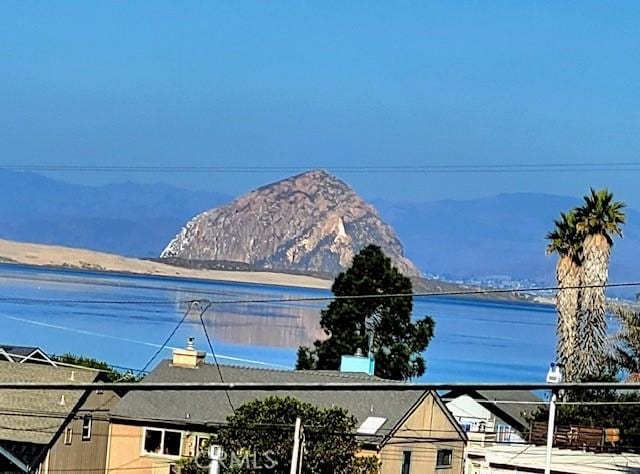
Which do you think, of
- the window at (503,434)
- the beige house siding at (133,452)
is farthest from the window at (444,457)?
the beige house siding at (133,452)

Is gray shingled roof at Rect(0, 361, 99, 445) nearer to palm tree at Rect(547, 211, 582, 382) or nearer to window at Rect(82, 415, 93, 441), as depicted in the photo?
window at Rect(82, 415, 93, 441)

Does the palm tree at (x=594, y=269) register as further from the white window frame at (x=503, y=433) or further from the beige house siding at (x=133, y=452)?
the beige house siding at (x=133, y=452)

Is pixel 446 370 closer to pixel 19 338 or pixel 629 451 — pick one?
pixel 19 338

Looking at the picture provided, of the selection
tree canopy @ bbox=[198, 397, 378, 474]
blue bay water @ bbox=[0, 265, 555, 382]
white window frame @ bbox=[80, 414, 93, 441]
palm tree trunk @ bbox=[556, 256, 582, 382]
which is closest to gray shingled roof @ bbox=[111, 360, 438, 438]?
white window frame @ bbox=[80, 414, 93, 441]

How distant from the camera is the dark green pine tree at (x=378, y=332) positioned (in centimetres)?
5306

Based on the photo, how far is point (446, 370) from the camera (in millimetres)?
77500

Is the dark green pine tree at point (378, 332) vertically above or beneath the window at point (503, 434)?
above

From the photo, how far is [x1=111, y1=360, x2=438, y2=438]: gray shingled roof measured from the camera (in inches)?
1293

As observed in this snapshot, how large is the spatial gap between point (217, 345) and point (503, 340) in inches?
2073

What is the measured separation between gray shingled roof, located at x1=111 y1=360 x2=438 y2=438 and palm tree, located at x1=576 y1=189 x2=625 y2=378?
7.54 metres

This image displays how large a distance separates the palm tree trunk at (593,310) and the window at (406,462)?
9.77 m

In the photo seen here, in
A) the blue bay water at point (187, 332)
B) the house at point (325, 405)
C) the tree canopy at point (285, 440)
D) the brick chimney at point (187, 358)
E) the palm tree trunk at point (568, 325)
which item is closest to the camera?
the tree canopy at point (285, 440)

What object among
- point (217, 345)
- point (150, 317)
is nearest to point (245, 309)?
point (150, 317)

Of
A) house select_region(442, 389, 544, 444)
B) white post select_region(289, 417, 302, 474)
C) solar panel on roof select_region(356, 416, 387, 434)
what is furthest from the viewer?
house select_region(442, 389, 544, 444)
